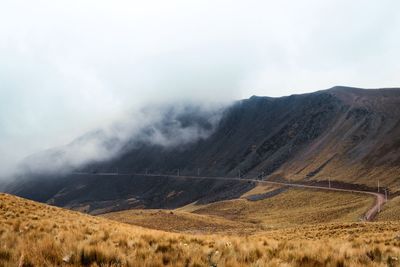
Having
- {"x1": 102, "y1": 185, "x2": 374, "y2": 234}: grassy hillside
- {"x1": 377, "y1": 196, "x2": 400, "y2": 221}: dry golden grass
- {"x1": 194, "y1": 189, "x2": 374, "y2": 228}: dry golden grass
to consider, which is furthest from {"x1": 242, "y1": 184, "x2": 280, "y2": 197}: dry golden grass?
{"x1": 377, "y1": 196, "x2": 400, "y2": 221}: dry golden grass

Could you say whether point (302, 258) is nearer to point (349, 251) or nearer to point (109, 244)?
point (349, 251)

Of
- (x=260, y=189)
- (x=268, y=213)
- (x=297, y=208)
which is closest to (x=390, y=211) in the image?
(x=297, y=208)

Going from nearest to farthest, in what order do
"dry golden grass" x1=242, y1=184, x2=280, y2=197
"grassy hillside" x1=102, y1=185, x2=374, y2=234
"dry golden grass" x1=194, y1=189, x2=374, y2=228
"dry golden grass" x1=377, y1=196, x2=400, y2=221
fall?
"grassy hillside" x1=102, y1=185, x2=374, y2=234, "dry golden grass" x1=377, y1=196, x2=400, y2=221, "dry golden grass" x1=194, y1=189, x2=374, y2=228, "dry golden grass" x1=242, y1=184, x2=280, y2=197

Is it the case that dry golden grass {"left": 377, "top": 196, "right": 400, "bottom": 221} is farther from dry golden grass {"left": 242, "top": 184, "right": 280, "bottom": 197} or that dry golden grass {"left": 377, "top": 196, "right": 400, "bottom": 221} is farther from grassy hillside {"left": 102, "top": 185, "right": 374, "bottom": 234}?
dry golden grass {"left": 242, "top": 184, "right": 280, "bottom": 197}

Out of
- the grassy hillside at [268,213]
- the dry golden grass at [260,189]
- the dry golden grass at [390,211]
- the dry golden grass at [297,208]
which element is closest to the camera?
the grassy hillside at [268,213]

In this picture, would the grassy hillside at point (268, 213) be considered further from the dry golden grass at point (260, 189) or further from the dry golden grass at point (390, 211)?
the dry golden grass at point (390, 211)

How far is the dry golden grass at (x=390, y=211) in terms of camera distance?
77375mm

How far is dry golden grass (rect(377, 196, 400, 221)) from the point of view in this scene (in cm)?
7738

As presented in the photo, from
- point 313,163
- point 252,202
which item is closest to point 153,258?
Answer: point 252,202

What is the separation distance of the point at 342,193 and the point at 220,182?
8273 cm

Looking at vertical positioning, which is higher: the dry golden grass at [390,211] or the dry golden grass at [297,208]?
the dry golden grass at [390,211]

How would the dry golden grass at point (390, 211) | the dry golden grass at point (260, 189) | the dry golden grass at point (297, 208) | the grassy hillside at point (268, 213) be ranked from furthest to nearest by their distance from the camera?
the dry golden grass at point (260, 189) < the dry golden grass at point (297, 208) < the dry golden grass at point (390, 211) < the grassy hillside at point (268, 213)

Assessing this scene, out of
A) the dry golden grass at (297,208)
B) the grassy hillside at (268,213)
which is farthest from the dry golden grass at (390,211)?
the dry golden grass at (297,208)

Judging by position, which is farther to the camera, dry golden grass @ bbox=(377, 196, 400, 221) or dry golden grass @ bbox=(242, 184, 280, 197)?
dry golden grass @ bbox=(242, 184, 280, 197)
